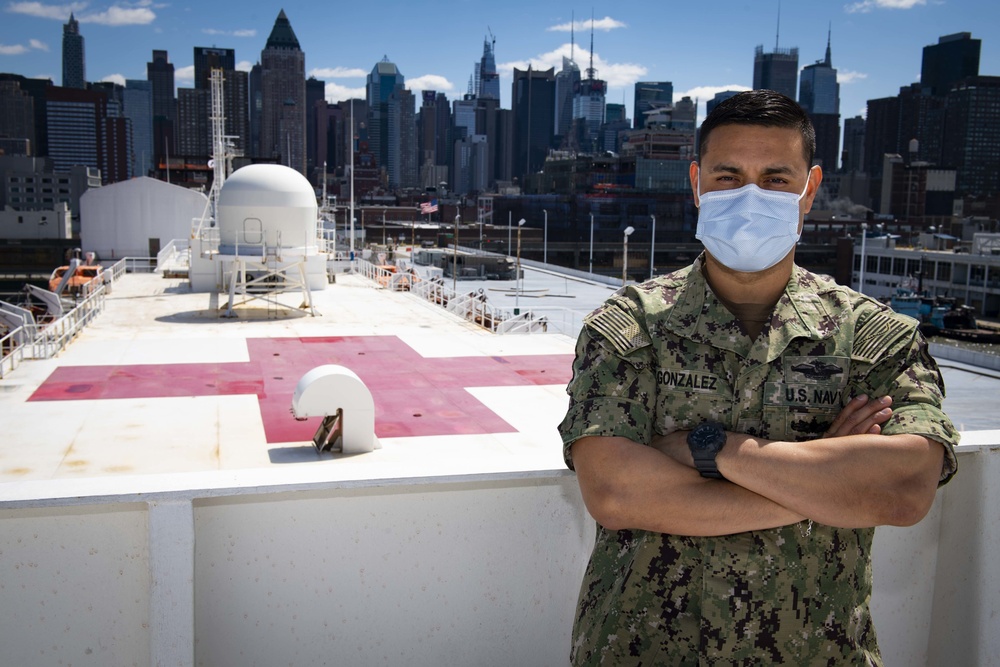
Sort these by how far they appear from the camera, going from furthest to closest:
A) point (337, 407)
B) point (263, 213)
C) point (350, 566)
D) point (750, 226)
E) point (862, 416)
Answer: point (263, 213), point (337, 407), point (350, 566), point (750, 226), point (862, 416)

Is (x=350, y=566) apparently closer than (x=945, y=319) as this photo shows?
Yes

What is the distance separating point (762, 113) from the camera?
3.20 meters

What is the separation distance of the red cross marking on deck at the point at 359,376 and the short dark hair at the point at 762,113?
1269cm

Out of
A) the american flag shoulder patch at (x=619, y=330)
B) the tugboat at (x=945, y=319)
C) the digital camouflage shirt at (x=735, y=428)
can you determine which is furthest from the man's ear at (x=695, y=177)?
the tugboat at (x=945, y=319)

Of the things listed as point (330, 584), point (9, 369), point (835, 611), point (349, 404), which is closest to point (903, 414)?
point (835, 611)

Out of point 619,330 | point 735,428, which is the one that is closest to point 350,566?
point 619,330

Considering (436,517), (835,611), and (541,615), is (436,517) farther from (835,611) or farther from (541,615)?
(835,611)

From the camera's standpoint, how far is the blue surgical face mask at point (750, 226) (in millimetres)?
3221

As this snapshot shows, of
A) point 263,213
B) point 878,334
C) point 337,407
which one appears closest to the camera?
point 878,334

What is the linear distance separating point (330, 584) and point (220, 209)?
31.8 m

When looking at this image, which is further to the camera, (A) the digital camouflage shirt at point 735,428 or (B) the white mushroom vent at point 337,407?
(B) the white mushroom vent at point 337,407

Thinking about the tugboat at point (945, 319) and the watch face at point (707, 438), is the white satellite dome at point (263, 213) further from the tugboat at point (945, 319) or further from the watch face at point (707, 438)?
the tugboat at point (945, 319)

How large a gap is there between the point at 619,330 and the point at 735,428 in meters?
0.52

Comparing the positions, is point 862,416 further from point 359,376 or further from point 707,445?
point 359,376
